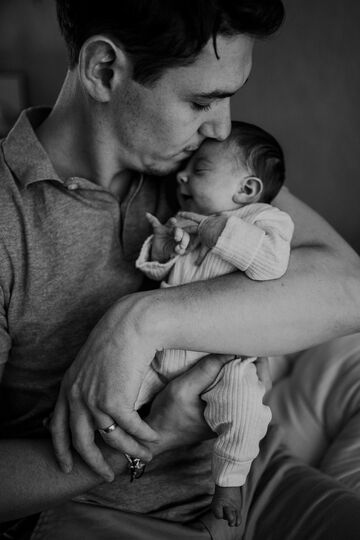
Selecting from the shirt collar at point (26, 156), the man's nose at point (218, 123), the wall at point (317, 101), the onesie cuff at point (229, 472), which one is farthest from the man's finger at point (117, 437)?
the wall at point (317, 101)

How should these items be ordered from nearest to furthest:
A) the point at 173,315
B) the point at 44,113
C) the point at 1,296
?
1. the point at 173,315
2. the point at 1,296
3. the point at 44,113

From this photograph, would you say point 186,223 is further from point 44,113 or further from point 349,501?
point 349,501

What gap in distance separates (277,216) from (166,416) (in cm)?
43

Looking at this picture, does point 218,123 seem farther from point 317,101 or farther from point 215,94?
point 317,101

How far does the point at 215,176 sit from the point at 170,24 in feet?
0.99

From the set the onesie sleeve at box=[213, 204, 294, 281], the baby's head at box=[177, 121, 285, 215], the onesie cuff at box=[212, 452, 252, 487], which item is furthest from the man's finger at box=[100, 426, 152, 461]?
the baby's head at box=[177, 121, 285, 215]

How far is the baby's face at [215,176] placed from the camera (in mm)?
1158

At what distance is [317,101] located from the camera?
6.14 ft

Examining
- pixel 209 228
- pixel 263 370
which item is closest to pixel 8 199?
pixel 209 228

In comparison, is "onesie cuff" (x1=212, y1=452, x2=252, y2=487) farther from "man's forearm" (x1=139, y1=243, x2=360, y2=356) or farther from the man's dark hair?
the man's dark hair

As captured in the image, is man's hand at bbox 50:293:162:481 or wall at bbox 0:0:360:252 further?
wall at bbox 0:0:360:252

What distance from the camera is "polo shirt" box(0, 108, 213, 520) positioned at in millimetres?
1138

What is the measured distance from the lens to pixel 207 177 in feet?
3.80

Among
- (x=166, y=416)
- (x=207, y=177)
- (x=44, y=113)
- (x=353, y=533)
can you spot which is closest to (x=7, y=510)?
(x=166, y=416)
